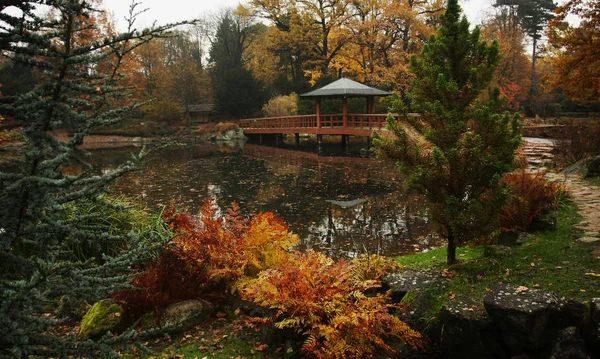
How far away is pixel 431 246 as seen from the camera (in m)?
7.54

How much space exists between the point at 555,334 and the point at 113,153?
89.3ft

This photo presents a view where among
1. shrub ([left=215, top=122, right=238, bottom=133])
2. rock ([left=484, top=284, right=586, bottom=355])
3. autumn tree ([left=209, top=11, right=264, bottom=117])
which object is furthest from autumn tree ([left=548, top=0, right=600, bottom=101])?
autumn tree ([left=209, top=11, right=264, bottom=117])

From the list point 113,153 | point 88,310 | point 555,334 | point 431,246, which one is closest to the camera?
point 555,334

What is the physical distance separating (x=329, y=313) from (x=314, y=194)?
8.72 m

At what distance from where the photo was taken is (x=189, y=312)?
4.27 meters

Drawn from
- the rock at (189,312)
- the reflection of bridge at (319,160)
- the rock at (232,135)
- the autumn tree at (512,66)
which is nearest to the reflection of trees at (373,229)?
the rock at (189,312)

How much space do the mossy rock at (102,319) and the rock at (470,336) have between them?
316 centimetres

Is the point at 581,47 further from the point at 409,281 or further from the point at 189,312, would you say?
the point at 189,312

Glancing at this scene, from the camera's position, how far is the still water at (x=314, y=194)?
8195 mm

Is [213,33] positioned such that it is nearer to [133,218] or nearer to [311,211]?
[311,211]

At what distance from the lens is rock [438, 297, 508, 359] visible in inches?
137

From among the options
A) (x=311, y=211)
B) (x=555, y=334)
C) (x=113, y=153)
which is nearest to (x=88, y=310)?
(x=555, y=334)

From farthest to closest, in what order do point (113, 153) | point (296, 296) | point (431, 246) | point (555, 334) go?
point (113, 153) < point (431, 246) < point (296, 296) < point (555, 334)

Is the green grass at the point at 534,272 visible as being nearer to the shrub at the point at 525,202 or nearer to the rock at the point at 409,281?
the rock at the point at 409,281
